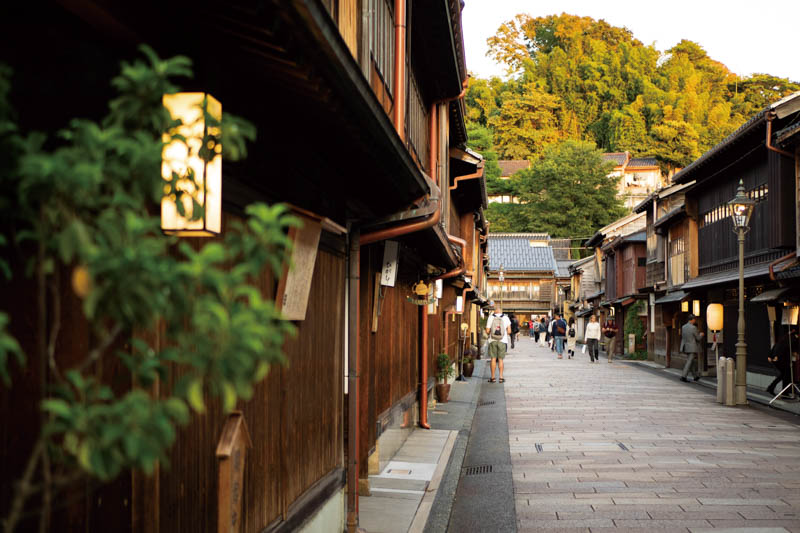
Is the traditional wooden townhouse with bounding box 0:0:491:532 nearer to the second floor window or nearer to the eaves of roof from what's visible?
the second floor window

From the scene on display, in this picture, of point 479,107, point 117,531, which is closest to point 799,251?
point 117,531

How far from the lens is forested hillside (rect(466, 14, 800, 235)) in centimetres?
7700

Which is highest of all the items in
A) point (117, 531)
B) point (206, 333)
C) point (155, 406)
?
point (206, 333)

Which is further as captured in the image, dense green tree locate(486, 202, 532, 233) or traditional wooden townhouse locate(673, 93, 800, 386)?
dense green tree locate(486, 202, 532, 233)

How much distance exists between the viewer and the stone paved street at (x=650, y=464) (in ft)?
28.1

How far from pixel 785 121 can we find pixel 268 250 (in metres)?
23.8

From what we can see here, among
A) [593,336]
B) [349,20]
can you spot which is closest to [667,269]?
[593,336]

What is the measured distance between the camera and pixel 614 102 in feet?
275

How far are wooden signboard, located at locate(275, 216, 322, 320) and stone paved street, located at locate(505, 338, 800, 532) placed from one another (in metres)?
4.11

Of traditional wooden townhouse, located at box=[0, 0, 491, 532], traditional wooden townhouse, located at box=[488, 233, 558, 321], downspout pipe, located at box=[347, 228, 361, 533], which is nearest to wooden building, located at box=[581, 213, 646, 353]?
traditional wooden townhouse, located at box=[488, 233, 558, 321]

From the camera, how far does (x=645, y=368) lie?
117ft

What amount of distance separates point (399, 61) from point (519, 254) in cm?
6854

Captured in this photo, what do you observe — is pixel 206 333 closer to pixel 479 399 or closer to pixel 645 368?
pixel 479 399

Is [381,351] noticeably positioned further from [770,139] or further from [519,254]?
[519,254]
